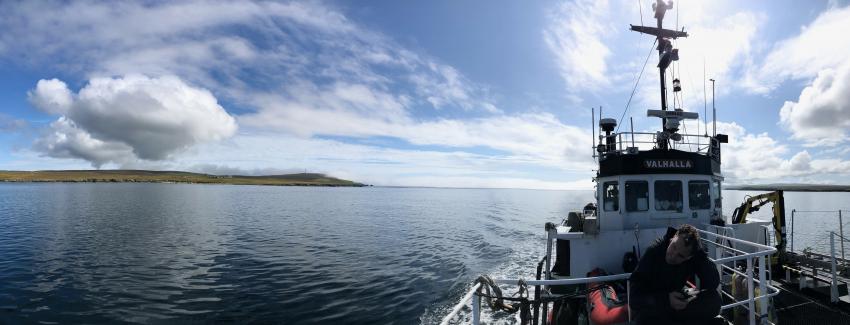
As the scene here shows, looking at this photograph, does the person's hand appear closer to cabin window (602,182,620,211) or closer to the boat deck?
the boat deck

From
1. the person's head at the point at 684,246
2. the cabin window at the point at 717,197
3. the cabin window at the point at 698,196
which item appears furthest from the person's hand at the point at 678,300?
the cabin window at the point at 717,197

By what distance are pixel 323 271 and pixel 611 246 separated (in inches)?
544

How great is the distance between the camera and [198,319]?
12930 mm

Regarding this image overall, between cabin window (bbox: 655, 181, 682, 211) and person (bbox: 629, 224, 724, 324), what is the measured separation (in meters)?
8.29

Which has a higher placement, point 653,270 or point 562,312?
point 653,270

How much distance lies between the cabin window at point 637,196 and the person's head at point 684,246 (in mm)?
8315

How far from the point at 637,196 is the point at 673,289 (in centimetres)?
837

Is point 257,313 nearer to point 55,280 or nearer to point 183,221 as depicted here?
point 55,280

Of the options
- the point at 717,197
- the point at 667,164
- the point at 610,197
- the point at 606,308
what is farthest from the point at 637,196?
the point at 606,308

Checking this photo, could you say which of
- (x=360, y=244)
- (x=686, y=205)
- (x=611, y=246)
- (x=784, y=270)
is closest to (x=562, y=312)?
(x=611, y=246)

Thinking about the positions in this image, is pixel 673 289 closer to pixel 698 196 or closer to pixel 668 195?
pixel 668 195

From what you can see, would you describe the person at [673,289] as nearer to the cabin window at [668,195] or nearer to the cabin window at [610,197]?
the cabin window at [610,197]

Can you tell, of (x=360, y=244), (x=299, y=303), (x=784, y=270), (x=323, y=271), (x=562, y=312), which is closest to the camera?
(x=562, y=312)

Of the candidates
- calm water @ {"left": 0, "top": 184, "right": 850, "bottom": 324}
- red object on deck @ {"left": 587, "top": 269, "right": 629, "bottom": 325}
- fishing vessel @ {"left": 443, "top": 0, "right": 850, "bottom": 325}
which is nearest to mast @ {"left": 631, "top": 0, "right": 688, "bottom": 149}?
fishing vessel @ {"left": 443, "top": 0, "right": 850, "bottom": 325}
